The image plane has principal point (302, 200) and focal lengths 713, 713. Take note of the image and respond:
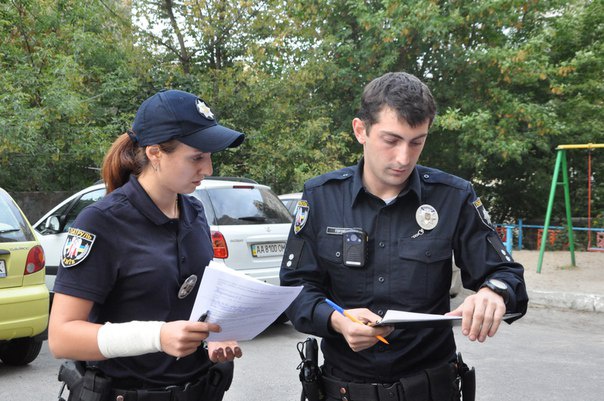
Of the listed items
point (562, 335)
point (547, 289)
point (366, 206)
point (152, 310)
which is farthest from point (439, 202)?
point (547, 289)

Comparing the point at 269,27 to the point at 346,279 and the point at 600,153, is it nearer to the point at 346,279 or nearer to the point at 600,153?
the point at 600,153

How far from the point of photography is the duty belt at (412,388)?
2.28m

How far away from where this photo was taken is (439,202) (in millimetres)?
2398

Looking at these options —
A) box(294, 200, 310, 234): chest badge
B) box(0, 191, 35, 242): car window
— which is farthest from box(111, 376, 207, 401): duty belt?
box(0, 191, 35, 242): car window

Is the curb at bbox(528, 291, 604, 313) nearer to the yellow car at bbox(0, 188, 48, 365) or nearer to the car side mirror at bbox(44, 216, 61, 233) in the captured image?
the car side mirror at bbox(44, 216, 61, 233)

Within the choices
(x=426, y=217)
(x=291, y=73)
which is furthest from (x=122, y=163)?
(x=291, y=73)

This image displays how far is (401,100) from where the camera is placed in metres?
2.31

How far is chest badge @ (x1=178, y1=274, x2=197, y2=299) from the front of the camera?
2287 mm

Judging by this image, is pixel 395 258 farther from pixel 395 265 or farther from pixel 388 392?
pixel 388 392

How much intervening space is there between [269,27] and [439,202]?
12.4 metres

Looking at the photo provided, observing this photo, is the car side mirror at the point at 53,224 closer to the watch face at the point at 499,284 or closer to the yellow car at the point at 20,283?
the yellow car at the point at 20,283

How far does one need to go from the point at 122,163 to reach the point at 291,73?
12.6 m

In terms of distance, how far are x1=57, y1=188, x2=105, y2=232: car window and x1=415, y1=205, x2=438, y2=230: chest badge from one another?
6.71m

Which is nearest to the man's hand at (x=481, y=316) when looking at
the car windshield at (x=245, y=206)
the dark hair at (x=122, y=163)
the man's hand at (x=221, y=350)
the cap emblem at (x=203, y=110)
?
the man's hand at (x=221, y=350)
